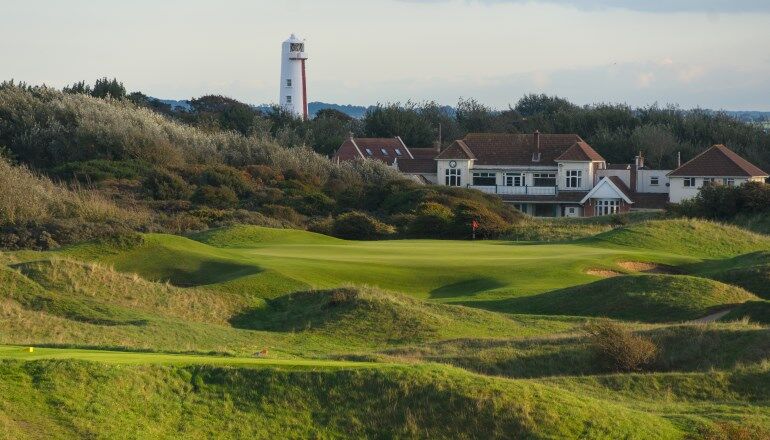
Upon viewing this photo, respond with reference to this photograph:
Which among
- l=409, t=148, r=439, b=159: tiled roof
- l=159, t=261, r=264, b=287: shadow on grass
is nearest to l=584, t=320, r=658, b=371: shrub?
l=159, t=261, r=264, b=287: shadow on grass

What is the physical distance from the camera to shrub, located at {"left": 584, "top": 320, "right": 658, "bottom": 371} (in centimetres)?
1939

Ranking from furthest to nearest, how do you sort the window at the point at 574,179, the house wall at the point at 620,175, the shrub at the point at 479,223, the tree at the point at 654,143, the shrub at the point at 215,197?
the tree at the point at 654,143
the window at the point at 574,179
the house wall at the point at 620,175
the shrub at the point at 215,197
the shrub at the point at 479,223

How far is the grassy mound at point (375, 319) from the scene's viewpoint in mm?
24391

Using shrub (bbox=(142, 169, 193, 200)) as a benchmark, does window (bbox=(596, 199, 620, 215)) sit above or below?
below

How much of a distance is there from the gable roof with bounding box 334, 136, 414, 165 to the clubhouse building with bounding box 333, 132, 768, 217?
11.8 ft

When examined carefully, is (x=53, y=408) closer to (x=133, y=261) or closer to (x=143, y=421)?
(x=143, y=421)

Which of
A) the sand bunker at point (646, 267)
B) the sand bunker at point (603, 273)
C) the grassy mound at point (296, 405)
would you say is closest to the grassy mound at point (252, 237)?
the sand bunker at point (603, 273)

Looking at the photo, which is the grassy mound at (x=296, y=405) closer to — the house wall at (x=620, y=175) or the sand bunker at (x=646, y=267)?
the sand bunker at (x=646, y=267)

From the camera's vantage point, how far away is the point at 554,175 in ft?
259

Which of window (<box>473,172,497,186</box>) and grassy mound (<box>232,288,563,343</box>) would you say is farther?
window (<box>473,172,497,186</box>)

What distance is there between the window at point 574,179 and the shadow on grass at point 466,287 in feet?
153

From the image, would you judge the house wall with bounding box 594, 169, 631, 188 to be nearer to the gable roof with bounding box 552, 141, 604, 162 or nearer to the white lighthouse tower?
the gable roof with bounding box 552, 141, 604, 162

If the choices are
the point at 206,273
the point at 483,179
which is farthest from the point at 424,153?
the point at 206,273

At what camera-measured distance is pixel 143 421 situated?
12680 mm
